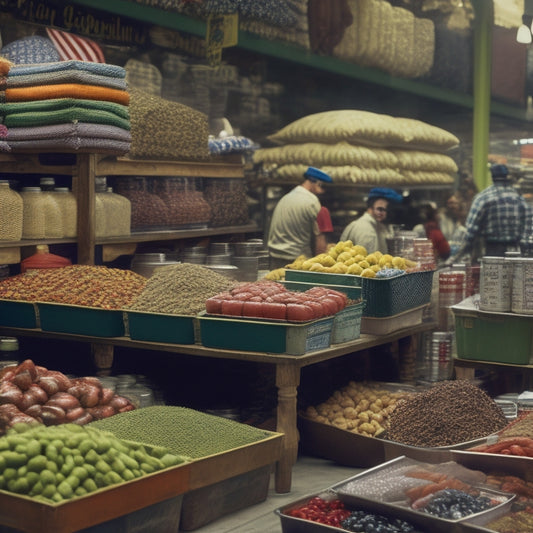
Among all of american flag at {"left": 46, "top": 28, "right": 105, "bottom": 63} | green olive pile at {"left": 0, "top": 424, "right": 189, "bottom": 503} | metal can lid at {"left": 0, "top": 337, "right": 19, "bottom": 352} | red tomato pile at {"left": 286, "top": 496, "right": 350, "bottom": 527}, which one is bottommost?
red tomato pile at {"left": 286, "top": 496, "right": 350, "bottom": 527}

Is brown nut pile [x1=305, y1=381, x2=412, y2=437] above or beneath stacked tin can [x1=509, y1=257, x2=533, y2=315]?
beneath

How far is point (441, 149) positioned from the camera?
10008mm

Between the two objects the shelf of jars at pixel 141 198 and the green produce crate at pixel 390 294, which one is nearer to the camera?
the green produce crate at pixel 390 294

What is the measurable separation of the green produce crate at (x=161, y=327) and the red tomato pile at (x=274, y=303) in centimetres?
13

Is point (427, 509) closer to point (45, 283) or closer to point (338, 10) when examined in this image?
point (45, 283)

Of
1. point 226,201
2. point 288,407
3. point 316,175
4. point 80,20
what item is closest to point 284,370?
point 288,407

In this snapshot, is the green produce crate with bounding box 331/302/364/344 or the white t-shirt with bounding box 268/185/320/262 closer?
the green produce crate with bounding box 331/302/364/344

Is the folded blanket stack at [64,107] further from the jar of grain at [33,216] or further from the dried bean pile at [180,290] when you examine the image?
the dried bean pile at [180,290]

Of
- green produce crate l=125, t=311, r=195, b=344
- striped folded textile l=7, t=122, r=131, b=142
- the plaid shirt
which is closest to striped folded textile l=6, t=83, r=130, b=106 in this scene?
striped folded textile l=7, t=122, r=131, b=142

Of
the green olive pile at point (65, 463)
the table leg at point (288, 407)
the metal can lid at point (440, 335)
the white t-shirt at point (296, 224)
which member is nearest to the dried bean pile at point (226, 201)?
the white t-shirt at point (296, 224)

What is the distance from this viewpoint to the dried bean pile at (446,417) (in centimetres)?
378

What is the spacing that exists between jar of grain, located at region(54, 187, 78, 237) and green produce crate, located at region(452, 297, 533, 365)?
205 centimetres

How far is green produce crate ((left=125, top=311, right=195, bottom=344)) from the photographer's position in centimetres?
420

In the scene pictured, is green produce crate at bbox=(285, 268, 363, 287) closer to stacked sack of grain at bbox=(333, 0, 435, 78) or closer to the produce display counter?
the produce display counter
